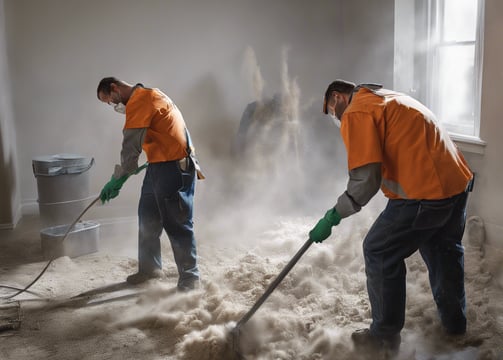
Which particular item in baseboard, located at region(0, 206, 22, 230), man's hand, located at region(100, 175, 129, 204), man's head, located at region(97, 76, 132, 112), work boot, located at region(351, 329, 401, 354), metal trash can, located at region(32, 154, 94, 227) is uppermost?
man's head, located at region(97, 76, 132, 112)

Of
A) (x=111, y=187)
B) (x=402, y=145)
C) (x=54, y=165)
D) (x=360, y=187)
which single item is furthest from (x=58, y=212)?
(x=402, y=145)

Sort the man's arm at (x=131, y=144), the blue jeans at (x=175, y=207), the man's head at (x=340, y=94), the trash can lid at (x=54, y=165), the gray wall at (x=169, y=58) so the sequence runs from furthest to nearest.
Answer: the gray wall at (x=169, y=58) < the trash can lid at (x=54, y=165) < the blue jeans at (x=175, y=207) < the man's arm at (x=131, y=144) < the man's head at (x=340, y=94)

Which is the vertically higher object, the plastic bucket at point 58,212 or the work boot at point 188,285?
the plastic bucket at point 58,212

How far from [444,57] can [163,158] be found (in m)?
2.41

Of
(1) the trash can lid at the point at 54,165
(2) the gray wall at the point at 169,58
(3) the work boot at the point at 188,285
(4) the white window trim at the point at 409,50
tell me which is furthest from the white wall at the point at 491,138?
(1) the trash can lid at the point at 54,165

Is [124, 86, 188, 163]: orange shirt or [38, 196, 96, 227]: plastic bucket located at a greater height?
[124, 86, 188, 163]: orange shirt

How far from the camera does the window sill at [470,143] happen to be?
11.9 ft

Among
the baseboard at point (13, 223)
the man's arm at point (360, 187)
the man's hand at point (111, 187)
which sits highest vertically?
the man's arm at point (360, 187)

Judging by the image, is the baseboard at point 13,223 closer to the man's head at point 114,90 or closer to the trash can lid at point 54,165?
the trash can lid at point 54,165

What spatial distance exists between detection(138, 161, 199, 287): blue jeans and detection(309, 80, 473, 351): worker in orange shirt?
3.52 ft

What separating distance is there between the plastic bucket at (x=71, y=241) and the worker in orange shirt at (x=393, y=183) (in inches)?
89.3

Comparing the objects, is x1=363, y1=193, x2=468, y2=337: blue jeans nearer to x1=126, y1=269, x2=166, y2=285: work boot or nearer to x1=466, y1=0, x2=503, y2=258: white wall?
x1=466, y1=0, x2=503, y2=258: white wall

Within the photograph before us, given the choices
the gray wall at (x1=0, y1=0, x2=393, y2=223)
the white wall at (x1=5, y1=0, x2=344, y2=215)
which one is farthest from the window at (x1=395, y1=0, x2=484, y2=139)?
the white wall at (x1=5, y1=0, x2=344, y2=215)

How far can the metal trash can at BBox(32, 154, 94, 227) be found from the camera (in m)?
4.22
